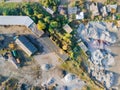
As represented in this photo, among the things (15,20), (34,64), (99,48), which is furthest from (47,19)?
(99,48)

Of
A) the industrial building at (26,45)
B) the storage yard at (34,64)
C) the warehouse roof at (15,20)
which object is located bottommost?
the storage yard at (34,64)

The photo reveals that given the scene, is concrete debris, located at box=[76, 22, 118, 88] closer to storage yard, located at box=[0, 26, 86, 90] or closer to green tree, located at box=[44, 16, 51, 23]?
storage yard, located at box=[0, 26, 86, 90]

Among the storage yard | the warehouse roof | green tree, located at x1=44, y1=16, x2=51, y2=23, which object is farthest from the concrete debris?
the warehouse roof

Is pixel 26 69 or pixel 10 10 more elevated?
pixel 10 10

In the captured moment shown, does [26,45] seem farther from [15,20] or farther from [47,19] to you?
[47,19]

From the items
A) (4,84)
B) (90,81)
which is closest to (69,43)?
(90,81)

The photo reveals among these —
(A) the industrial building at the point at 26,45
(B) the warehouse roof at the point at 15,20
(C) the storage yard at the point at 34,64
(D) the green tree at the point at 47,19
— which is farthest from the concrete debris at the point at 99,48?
(B) the warehouse roof at the point at 15,20

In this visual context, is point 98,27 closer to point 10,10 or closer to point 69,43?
point 69,43

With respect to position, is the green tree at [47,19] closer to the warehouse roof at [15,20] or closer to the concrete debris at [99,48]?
the warehouse roof at [15,20]
